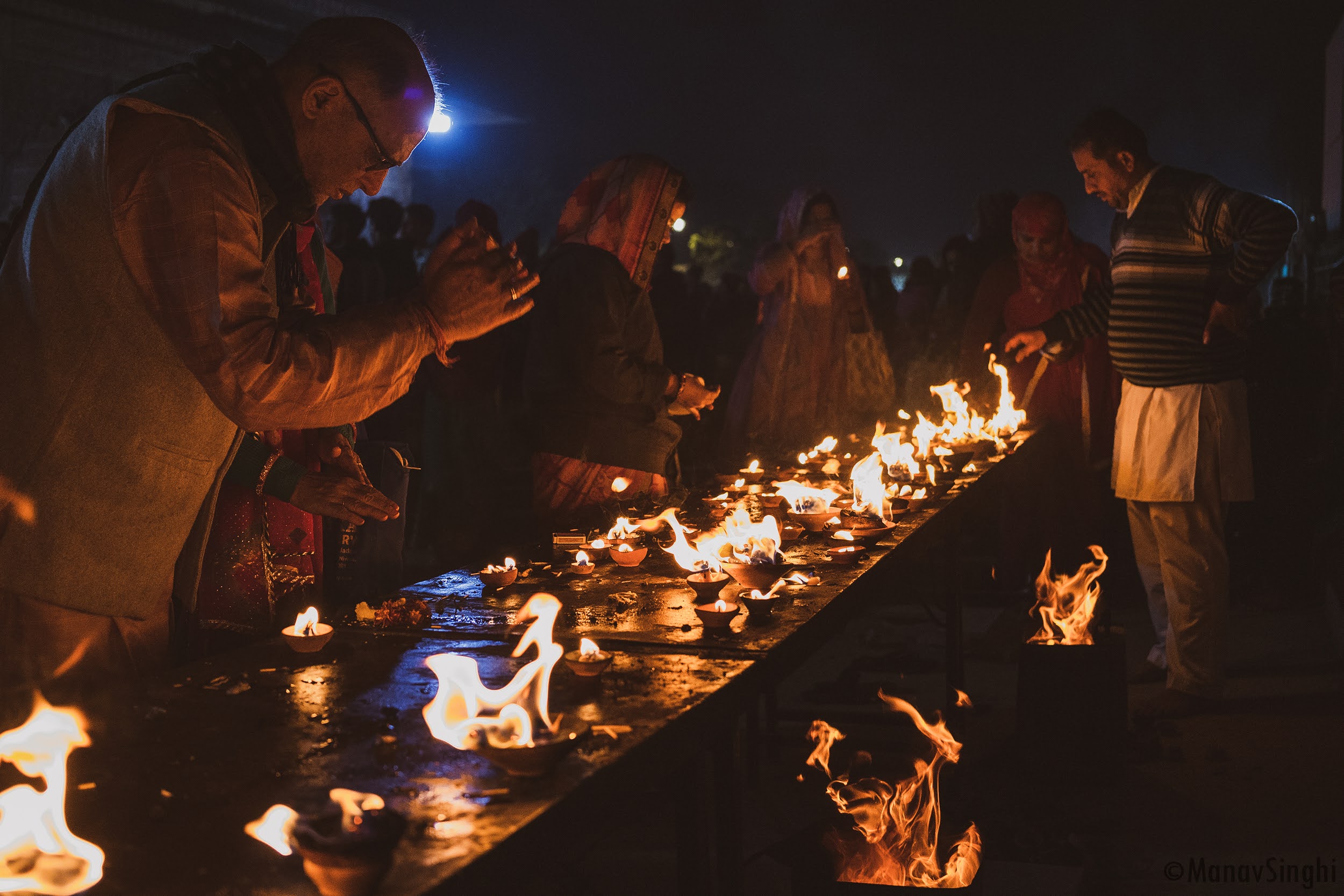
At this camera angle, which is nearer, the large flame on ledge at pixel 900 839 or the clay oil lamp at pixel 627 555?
the large flame on ledge at pixel 900 839

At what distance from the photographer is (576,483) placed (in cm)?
486

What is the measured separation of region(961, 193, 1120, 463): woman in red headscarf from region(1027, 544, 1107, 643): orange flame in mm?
1232

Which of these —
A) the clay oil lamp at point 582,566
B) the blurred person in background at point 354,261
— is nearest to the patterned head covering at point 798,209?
the blurred person in background at point 354,261

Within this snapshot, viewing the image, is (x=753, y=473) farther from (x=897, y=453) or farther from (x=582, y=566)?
(x=582, y=566)

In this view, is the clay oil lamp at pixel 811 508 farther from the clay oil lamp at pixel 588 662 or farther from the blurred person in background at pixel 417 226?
the blurred person in background at pixel 417 226

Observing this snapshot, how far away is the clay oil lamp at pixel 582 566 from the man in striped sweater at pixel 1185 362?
3.04 metres

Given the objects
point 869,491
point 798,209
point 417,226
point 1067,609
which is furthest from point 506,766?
point 417,226

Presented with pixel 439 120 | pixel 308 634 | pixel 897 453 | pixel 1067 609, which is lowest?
pixel 1067 609

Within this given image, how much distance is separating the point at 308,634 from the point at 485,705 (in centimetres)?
66

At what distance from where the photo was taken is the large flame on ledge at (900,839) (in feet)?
9.42

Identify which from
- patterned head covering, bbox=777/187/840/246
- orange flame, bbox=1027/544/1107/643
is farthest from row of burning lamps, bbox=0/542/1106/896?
patterned head covering, bbox=777/187/840/246

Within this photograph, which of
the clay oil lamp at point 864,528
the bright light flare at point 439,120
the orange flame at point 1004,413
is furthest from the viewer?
the orange flame at point 1004,413

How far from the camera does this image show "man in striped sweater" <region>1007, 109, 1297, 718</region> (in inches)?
200

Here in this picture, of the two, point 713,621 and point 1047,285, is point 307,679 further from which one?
point 1047,285
